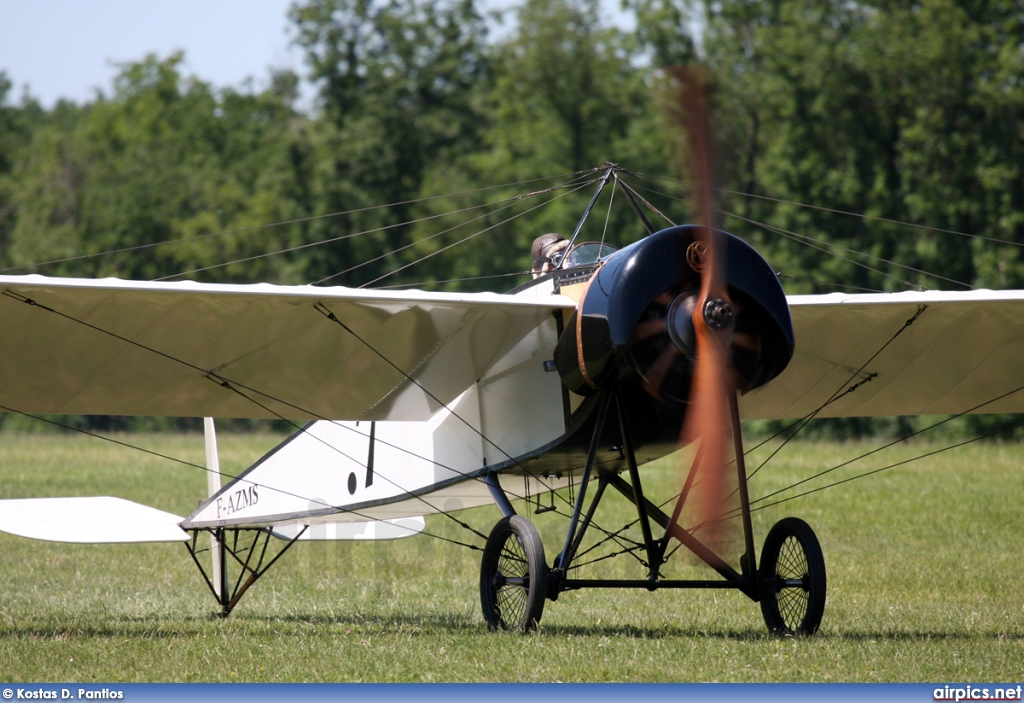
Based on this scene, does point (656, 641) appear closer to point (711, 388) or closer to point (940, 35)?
point (711, 388)

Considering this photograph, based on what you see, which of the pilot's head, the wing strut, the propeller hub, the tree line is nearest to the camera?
the propeller hub

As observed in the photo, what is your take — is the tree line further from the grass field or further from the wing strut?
the wing strut

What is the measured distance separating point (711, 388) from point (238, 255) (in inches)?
1801

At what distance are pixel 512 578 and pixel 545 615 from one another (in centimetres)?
296

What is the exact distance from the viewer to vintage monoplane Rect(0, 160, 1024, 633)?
24.4 ft

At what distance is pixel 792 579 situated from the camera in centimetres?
802

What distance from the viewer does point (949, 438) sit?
109 feet

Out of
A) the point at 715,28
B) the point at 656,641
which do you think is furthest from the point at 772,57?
the point at 656,641

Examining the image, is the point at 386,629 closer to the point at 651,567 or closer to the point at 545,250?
the point at 651,567

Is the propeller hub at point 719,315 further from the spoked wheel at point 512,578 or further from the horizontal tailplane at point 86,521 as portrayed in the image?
the horizontal tailplane at point 86,521

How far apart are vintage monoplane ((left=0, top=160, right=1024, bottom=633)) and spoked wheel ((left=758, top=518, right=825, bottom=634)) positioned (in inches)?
0.7

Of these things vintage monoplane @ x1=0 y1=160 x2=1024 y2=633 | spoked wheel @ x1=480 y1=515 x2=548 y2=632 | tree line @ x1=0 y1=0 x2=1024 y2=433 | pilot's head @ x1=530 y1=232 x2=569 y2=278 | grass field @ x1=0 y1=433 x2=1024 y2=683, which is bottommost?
grass field @ x1=0 y1=433 x2=1024 y2=683

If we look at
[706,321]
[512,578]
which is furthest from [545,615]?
[706,321]

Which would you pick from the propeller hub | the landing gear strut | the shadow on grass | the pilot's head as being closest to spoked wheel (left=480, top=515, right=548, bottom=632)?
the landing gear strut
